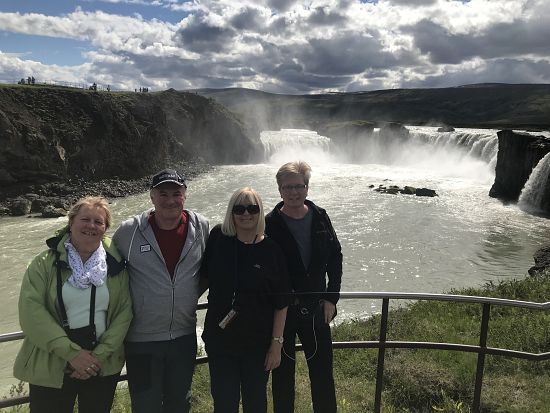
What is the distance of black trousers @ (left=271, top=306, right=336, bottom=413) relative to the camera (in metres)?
4.02

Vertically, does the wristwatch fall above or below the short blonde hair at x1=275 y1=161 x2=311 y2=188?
below

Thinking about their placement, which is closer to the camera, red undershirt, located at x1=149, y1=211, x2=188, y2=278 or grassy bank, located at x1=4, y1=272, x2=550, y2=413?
red undershirt, located at x1=149, y1=211, x2=188, y2=278

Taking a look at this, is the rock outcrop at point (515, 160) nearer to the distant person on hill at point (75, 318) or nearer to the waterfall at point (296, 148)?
the waterfall at point (296, 148)

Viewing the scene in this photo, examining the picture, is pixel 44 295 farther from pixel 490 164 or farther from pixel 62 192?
pixel 490 164

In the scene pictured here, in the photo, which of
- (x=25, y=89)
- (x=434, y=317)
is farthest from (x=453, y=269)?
(x=25, y=89)

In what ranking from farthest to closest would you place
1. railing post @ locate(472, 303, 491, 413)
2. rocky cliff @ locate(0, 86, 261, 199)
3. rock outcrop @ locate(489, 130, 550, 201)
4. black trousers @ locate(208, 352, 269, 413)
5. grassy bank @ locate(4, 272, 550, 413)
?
rocky cliff @ locate(0, 86, 261, 199) → rock outcrop @ locate(489, 130, 550, 201) → grassy bank @ locate(4, 272, 550, 413) → railing post @ locate(472, 303, 491, 413) → black trousers @ locate(208, 352, 269, 413)

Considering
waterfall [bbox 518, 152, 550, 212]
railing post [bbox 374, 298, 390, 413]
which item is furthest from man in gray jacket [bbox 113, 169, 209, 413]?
waterfall [bbox 518, 152, 550, 212]

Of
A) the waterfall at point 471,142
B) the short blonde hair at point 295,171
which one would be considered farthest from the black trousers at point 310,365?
the waterfall at point 471,142

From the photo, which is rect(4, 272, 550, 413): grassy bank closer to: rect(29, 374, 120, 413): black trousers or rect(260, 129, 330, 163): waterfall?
rect(29, 374, 120, 413): black trousers

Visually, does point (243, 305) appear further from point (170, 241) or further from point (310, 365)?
point (310, 365)

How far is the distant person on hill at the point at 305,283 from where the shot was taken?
4012 millimetres

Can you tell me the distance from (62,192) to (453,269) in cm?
3070

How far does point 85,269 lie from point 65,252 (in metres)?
0.19

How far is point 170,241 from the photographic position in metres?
3.69
